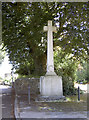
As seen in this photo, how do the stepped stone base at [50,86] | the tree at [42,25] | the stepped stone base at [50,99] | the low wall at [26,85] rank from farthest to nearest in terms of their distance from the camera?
the low wall at [26,85]
the tree at [42,25]
the stepped stone base at [50,86]
the stepped stone base at [50,99]

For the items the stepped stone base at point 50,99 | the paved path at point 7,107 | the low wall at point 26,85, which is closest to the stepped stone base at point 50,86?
the stepped stone base at point 50,99

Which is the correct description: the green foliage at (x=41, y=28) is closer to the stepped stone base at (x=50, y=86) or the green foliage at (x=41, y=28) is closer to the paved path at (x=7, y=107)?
the stepped stone base at (x=50, y=86)

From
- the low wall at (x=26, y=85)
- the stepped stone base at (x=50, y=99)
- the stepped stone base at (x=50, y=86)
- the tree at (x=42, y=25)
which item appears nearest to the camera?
the stepped stone base at (x=50, y=99)

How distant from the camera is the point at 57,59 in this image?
16422 mm

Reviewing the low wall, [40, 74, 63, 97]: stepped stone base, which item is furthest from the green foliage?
[40, 74, 63, 97]: stepped stone base

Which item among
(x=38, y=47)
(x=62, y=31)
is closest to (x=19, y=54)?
(x=38, y=47)

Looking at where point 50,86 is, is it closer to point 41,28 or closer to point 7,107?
point 7,107

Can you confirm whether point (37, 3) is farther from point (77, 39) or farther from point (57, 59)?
point (57, 59)

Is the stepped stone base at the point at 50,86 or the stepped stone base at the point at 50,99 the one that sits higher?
the stepped stone base at the point at 50,86

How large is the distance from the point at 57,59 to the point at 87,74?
42.2 ft

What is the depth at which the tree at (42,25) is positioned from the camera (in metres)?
10.3

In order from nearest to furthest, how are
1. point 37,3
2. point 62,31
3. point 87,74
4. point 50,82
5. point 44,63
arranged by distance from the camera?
point 50,82
point 37,3
point 62,31
point 44,63
point 87,74

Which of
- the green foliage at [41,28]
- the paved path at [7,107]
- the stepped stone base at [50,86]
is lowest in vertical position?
the paved path at [7,107]

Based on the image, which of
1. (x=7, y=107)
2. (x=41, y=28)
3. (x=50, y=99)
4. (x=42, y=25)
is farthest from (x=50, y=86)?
(x=42, y=25)
